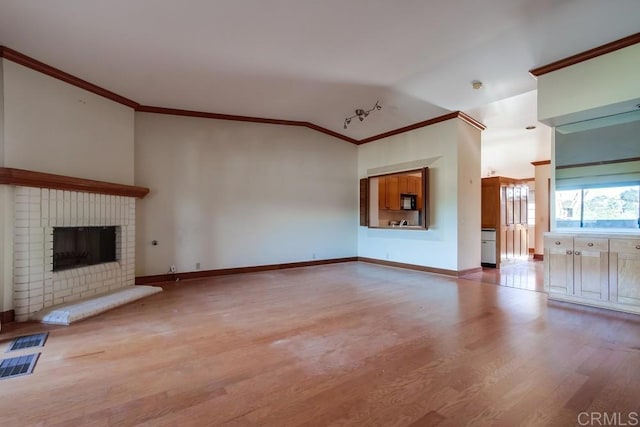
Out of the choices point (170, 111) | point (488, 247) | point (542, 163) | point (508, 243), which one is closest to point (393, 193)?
point (488, 247)

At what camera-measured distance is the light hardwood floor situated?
68.7 inches

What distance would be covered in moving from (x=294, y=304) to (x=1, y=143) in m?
3.76

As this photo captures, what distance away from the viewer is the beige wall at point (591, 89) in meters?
3.35

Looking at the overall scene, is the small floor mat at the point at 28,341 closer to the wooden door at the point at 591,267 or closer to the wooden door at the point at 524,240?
the wooden door at the point at 591,267

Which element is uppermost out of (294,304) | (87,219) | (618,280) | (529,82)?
(529,82)

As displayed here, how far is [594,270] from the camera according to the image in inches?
147

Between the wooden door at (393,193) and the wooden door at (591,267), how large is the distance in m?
4.29

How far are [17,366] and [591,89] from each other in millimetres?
6224

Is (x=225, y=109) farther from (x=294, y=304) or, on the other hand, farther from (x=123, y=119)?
(x=294, y=304)

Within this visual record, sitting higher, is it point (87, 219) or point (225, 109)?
point (225, 109)

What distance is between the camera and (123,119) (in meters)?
4.88

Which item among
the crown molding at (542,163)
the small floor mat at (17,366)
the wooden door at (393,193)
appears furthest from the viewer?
the crown molding at (542,163)

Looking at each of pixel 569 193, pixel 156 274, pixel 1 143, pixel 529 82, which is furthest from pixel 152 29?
pixel 569 193

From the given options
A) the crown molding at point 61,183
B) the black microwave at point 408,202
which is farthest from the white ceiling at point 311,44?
the black microwave at point 408,202
